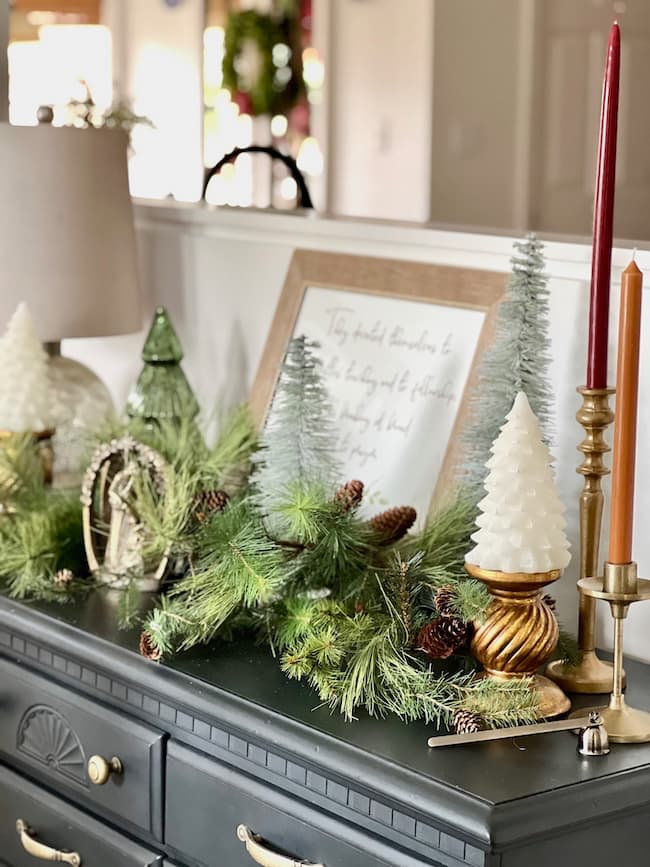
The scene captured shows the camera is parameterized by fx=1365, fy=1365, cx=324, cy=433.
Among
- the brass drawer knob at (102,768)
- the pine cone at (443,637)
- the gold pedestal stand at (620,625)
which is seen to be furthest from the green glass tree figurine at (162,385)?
the gold pedestal stand at (620,625)

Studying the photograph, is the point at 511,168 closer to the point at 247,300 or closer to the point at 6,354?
the point at 247,300

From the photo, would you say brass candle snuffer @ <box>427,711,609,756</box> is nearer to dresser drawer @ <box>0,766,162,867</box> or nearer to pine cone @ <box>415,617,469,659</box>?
pine cone @ <box>415,617,469,659</box>

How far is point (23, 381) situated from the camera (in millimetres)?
1486

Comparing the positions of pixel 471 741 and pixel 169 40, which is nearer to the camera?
pixel 471 741

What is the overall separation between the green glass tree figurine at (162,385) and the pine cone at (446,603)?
537 mm

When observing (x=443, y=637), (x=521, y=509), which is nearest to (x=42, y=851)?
(x=443, y=637)

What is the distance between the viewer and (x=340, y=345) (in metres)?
1.51

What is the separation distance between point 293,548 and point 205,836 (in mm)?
243

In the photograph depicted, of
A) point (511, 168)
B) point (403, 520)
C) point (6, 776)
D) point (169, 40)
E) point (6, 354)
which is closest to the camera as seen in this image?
point (403, 520)

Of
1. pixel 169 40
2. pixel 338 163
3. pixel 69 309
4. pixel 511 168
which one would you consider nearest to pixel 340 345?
pixel 69 309

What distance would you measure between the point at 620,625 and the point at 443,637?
0.13 metres

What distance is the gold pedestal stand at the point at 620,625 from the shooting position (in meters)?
0.94

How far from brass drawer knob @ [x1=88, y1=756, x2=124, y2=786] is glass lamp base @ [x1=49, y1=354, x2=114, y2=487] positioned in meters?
0.39

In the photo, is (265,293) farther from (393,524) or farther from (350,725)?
(350,725)
